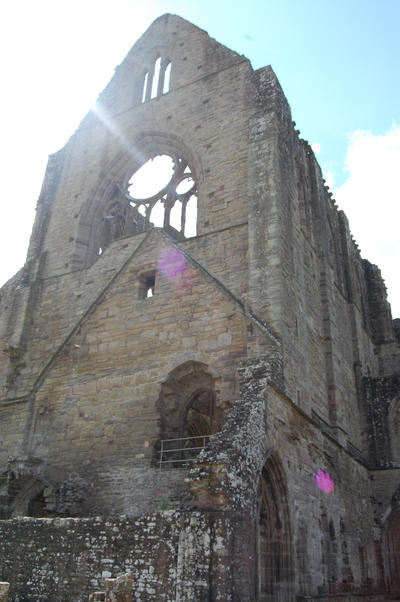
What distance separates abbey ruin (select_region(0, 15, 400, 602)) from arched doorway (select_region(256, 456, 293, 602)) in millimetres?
31

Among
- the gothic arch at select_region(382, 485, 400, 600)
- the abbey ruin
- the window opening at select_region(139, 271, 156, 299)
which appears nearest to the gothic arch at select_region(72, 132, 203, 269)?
the abbey ruin

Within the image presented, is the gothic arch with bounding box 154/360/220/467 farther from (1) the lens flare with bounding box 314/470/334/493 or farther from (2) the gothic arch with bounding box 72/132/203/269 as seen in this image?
(2) the gothic arch with bounding box 72/132/203/269

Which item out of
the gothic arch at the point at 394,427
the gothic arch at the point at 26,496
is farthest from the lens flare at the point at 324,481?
the gothic arch at the point at 26,496

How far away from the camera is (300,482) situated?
32.0ft

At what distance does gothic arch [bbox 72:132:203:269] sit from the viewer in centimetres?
1584

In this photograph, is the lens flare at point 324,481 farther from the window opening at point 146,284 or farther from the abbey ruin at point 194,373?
the window opening at point 146,284

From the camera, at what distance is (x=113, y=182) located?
1692 cm

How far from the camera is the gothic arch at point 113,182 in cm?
1584

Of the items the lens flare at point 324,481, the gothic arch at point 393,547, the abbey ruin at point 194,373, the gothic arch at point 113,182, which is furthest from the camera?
the gothic arch at point 113,182

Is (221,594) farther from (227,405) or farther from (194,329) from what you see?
(194,329)

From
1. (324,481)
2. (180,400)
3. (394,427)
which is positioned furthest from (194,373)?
(394,427)

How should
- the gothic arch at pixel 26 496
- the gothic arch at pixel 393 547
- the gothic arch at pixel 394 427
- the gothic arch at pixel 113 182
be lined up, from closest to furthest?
the gothic arch at pixel 26 496
the gothic arch at pixel 393 547
the gothic arch at pixel 394 427
the gothic arch at pixel 113 182

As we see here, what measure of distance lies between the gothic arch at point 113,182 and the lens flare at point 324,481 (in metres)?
8.35

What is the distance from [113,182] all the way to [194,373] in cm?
797
